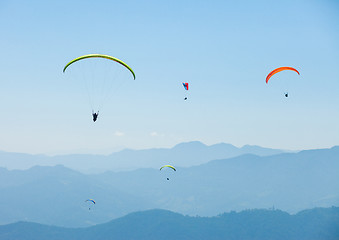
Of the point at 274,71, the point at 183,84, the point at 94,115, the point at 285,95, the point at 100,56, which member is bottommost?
the point at 94,115

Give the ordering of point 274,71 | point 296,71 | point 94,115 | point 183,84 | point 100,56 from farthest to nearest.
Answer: point 183,84
point 274,71
point 296,71
point 94,115
point 100,56

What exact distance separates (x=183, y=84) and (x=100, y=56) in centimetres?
2975

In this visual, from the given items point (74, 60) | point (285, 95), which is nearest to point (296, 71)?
point (285, 95)

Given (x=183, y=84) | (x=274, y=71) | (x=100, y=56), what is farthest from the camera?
(x=183, y=84)

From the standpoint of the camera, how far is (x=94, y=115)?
38000 mm

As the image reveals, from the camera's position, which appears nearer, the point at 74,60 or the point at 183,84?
the point at 74,60

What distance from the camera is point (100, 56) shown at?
33156 mm

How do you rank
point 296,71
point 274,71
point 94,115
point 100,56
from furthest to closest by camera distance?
point 274,71 → point 296,71 → point 94,115 → point 100,56

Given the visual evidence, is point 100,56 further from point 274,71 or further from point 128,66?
point 274,71

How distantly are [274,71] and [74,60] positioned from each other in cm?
3029

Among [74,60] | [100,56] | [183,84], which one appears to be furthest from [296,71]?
[74,60]

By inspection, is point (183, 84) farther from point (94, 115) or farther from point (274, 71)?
point (94, 115)

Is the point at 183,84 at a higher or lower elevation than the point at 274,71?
higher

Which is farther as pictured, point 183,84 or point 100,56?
point 183,84
